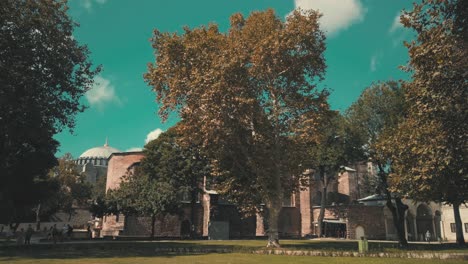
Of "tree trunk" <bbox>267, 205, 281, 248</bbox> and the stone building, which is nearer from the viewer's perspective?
"tree trunk" <bbox>267, 205, 281, 248</bbox>

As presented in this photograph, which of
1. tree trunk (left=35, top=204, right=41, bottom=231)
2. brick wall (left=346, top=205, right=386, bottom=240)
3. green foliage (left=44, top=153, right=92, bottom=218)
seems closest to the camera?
brick wall (left=346, top=205, right=386, bottom=240)

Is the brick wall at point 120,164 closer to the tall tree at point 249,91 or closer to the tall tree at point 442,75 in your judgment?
the tall tree at point 249,91

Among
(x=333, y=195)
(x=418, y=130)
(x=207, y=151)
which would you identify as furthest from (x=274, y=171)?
(x=333, y=195)

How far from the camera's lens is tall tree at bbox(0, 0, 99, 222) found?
21.5m

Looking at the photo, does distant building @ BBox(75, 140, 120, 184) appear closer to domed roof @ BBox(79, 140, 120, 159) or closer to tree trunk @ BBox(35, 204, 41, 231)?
domed roof @ BBox(79, 140, 120, 159)

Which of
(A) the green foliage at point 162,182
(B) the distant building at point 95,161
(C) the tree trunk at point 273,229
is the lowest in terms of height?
(C) the tree trunk at point 273,229

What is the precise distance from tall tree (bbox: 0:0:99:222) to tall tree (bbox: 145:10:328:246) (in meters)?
5.36

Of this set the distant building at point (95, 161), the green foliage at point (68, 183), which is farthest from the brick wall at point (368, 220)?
the distant building at point (95, 161)

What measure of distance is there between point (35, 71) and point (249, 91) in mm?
13017

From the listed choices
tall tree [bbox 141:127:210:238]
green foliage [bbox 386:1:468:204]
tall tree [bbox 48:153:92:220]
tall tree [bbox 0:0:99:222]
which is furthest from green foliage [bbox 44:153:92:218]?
green foliage [bbox 386:1:468:204]

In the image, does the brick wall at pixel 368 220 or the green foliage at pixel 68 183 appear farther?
the green foliage at pixel 68 183

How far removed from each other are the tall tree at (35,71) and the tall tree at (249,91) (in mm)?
5365

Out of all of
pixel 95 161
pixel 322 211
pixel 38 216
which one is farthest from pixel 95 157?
pixel 322 211

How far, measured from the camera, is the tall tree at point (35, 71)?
21469 mm
